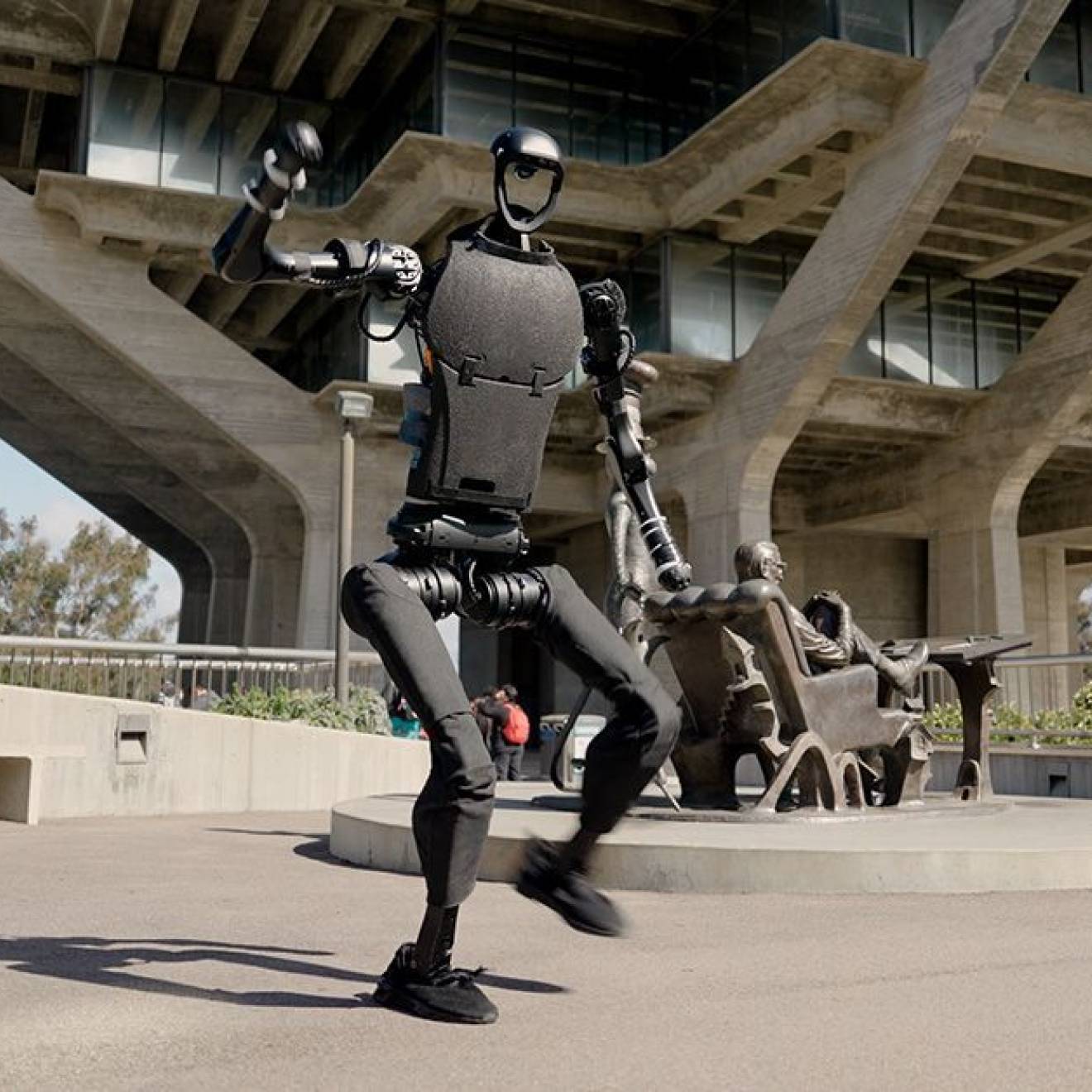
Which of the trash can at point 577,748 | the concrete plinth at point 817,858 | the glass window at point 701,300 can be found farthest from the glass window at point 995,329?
the concrete plinth at point 817,858

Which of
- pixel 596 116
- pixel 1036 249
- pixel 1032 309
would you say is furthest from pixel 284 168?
pixel 1032 309

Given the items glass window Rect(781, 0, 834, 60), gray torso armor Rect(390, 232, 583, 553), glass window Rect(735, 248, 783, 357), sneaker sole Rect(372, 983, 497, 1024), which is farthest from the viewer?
glass window Rect(735, 248, 783, 357)

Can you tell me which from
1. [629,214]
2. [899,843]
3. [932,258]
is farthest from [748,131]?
[899,843]

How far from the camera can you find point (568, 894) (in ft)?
12.3

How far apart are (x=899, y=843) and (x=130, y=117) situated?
73.2ft

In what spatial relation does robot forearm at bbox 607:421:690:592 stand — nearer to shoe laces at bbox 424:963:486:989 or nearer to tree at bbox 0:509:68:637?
shoe laces at bbox 424:963:486:989

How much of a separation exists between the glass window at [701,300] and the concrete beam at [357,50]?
6.27 m

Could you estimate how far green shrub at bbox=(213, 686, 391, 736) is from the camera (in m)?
14.2

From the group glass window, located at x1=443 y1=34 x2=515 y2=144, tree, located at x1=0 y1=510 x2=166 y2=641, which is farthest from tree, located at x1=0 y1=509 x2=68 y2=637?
glass window, located at x1=443 y1=34 x2=515 y2=144

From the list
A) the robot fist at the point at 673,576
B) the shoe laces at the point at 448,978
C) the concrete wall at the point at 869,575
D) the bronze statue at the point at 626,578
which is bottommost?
the shoe laces at the point at 448,978

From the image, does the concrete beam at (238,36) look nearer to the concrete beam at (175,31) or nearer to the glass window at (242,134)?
the glass window at (242,134)

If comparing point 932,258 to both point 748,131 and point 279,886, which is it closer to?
point 748,131

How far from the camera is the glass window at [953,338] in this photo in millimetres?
25500

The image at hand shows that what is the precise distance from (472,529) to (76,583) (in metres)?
54.9
